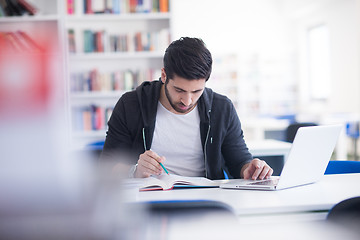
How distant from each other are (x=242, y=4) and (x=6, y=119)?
32.3 ft

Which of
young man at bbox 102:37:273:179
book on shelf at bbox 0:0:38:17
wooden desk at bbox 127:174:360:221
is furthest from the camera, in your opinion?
book on shelf at bbox 0:0:38:17

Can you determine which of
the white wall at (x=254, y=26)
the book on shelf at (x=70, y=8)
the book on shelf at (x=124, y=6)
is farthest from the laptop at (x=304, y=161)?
the white wall at (x=254, y=26)

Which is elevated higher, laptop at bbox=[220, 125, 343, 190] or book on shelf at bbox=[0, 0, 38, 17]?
book on shelf at bbox=[0, 0, 38, 17]

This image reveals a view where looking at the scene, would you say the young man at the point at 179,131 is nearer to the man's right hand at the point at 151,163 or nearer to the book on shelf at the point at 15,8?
the man's right hand at the point at 151,163

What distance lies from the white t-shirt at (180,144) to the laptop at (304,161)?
37 centimetres

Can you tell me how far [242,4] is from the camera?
31.8 feet

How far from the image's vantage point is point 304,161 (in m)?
1.45

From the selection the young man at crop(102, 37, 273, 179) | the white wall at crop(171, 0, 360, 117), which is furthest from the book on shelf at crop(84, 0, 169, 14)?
the white wall at crop(171, 0, 360, 117)

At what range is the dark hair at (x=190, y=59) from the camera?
1.74m

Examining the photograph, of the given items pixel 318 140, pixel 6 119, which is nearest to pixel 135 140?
pixel 318 140

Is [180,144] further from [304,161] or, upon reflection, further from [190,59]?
[304,161]

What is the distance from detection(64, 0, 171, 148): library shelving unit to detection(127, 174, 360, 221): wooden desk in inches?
119

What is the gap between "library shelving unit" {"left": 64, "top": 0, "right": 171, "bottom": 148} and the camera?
14.4 feet

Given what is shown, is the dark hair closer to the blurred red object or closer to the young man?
the young man
